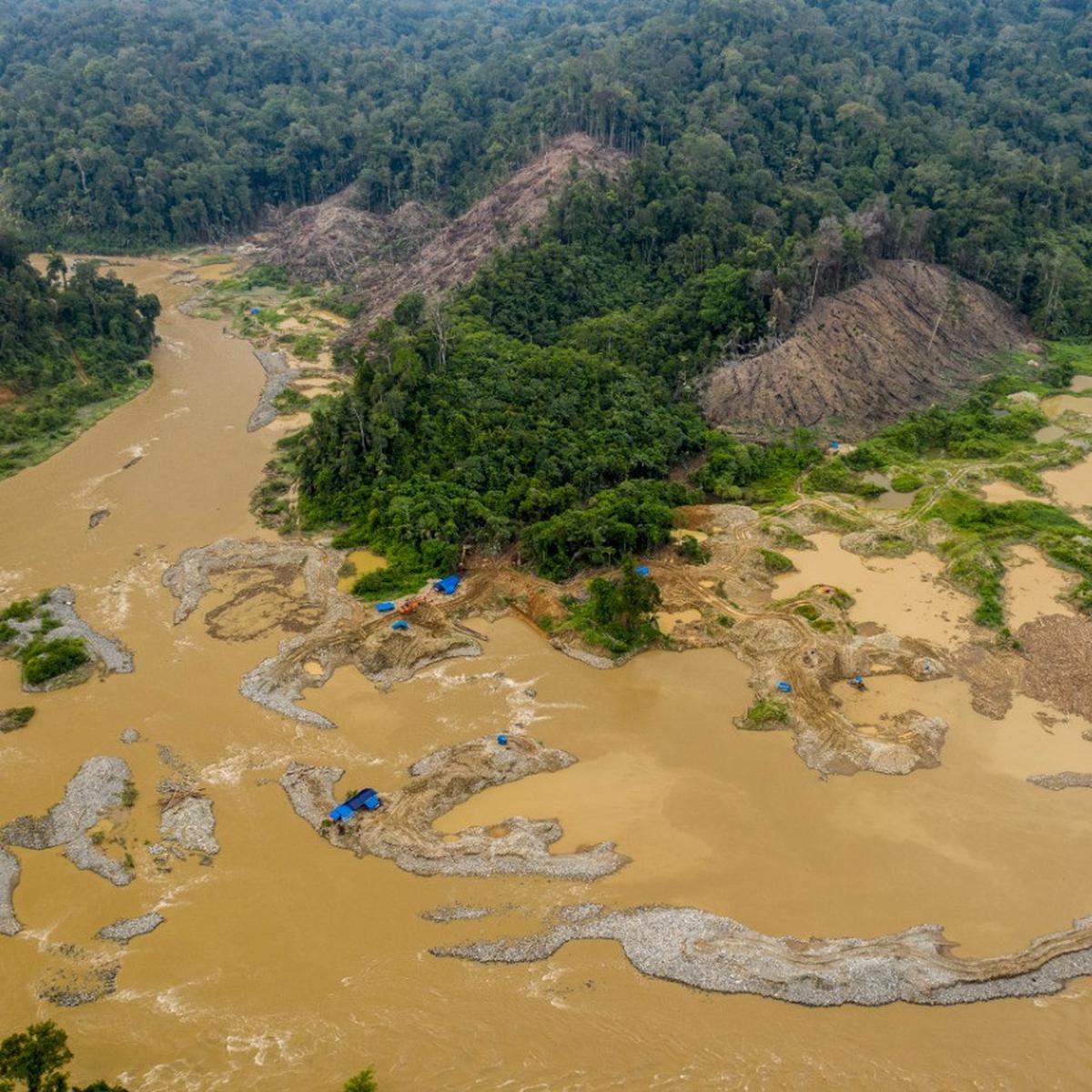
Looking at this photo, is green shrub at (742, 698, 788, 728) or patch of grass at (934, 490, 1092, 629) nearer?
green shrub at (742, 698, 788, 728)

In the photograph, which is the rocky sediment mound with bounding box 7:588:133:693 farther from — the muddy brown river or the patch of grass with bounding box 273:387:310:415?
the patch of grass with bounding box 273:387:310:415

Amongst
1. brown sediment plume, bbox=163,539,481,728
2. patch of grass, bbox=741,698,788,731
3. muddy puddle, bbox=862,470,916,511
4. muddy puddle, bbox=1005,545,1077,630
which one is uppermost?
brown sediment plume, bbox=163,539,481,728

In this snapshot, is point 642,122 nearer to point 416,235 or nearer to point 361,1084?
point 416,235

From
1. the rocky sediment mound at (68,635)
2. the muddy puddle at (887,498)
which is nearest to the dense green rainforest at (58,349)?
the rocky sediment mound at (68,635)

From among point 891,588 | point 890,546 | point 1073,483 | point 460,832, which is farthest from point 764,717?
point 1073,483

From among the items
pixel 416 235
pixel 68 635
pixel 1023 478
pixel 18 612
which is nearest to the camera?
pixel 68 635

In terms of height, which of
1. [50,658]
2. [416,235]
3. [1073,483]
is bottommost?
[1073,483]

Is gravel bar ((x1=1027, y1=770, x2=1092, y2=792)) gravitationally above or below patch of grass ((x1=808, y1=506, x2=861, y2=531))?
below

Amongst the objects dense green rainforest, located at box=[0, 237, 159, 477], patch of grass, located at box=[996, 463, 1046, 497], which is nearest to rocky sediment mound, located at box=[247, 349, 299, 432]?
dense green rainforest, located at box=[0, 237, 159, 477]
